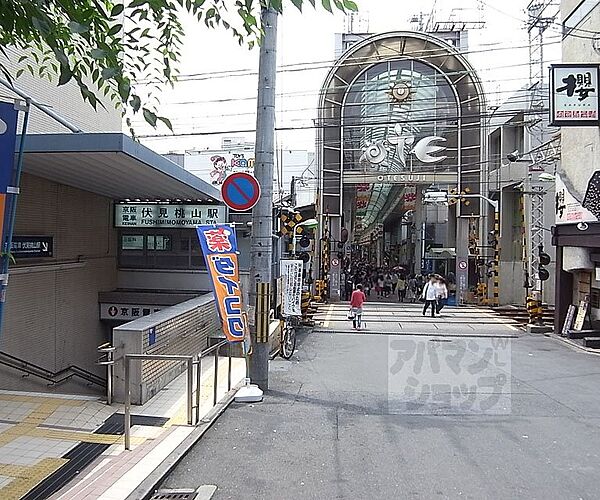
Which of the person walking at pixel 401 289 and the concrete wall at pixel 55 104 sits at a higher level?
the concrete wall at pixel 55 104

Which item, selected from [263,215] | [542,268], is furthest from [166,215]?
[542,268]

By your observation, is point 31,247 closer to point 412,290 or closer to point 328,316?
point 328,316

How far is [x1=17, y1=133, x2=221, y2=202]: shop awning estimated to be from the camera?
356 inches

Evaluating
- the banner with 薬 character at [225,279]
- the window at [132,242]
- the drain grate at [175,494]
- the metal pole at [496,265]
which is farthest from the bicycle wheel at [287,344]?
the metal pole at [496,265]

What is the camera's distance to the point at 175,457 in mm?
6031

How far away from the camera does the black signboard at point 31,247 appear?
11.6 metres

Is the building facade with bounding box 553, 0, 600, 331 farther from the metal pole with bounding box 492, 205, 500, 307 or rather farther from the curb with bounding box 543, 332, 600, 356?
the metal pole with bounding box 492, 205, 500, 307

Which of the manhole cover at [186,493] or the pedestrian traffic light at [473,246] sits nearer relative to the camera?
the manhole cover at [186,493]

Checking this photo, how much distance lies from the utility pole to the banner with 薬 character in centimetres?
45

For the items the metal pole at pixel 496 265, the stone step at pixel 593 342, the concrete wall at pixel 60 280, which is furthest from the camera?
the metal pole at pixel 496 265

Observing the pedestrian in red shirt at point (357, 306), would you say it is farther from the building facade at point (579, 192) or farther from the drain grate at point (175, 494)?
the drain grate at point (175, 494)

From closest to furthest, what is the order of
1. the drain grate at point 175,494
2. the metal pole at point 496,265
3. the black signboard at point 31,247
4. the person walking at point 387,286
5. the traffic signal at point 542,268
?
the drain grate at point 175,494, the black signboard at point 31,247, the traffic signal at point 542,268, the metal pole at point 496,265, the person walking at point 387,286

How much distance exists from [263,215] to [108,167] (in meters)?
3.40

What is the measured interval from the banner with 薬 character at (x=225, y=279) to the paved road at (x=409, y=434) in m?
1.13
